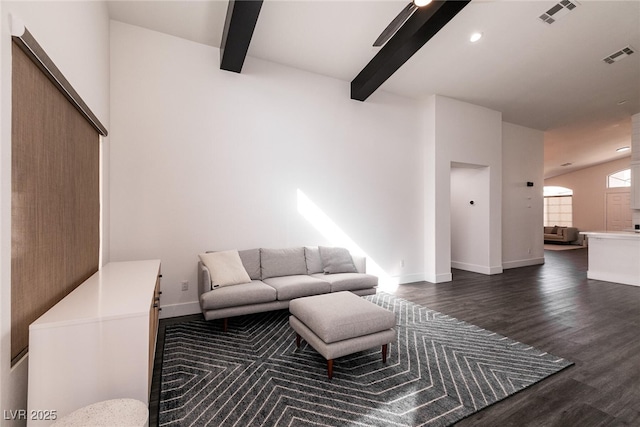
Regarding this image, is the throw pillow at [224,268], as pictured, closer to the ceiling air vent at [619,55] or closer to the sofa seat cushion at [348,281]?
the sofa seat cushion at [348,281]

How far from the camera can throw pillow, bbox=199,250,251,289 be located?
3.34 meters

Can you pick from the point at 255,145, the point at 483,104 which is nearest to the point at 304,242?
the point at 255,145

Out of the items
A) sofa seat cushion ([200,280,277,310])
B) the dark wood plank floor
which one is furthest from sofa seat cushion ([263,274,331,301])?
the dark wood plank floor

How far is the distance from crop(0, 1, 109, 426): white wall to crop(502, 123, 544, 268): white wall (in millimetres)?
7835

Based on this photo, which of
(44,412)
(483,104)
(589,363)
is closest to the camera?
(44,412)

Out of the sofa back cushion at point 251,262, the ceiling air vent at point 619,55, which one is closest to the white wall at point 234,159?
the sofa back cushion at point 251,262

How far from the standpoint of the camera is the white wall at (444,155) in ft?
17.8

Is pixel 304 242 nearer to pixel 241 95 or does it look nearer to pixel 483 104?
pixel 241 95

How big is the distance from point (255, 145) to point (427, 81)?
3.18 meters

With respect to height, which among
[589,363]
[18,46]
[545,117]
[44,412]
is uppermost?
[545,117]

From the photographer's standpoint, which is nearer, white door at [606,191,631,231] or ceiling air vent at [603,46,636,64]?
ceiling air vent at [603,46,636,64]

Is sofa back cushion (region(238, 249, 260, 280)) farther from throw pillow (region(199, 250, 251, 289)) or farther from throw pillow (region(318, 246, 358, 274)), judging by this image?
throw pillow (region(318, 246, 358, 274))

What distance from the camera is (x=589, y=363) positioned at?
99.7 inches

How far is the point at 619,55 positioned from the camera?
4.38m
